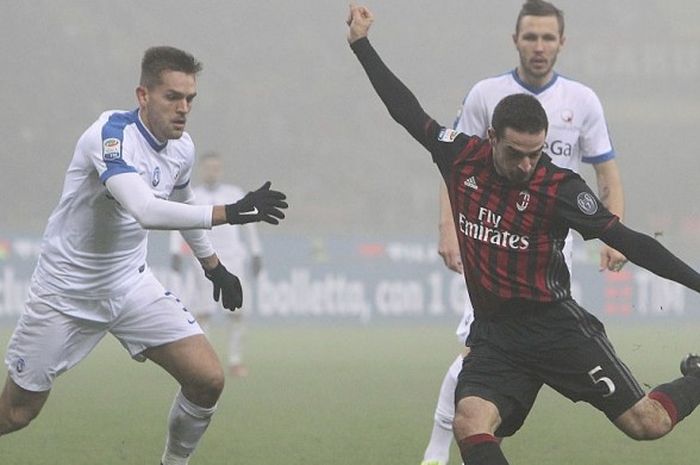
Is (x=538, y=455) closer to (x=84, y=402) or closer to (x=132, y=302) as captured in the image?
(x=132, y=302)

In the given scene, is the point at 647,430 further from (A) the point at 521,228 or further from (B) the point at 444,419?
(B) the point at 444,419

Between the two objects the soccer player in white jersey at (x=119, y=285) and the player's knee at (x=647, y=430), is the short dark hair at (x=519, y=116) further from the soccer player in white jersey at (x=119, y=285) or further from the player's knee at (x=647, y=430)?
the soccer player in white jersey at (x=119, y=285)

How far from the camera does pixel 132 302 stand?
675cm

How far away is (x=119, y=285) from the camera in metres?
6.75

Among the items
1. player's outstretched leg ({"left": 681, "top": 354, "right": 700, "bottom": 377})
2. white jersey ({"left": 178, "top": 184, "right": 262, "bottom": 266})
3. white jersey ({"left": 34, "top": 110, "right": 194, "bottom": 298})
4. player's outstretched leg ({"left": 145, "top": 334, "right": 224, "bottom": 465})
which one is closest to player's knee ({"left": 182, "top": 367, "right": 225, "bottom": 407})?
player's outstretched leg ({"left": 145, "top": 334, "right": 224, "bottom": 465})

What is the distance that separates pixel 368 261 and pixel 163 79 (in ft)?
51.6

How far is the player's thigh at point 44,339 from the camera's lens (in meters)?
6.62

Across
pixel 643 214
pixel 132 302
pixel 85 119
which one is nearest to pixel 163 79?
pixel 132 302

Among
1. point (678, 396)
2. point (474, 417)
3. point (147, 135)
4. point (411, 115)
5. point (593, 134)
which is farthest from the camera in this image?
point (593, 134)

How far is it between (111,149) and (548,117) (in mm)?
2310

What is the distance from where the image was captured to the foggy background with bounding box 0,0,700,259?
25.4 meters

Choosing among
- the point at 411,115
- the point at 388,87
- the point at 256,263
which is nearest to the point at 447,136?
the point at 411,115

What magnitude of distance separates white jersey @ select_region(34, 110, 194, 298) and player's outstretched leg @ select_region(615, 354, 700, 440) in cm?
234

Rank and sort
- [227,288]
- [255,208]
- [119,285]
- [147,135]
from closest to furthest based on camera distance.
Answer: [255,208] < [147,135] < [119,285] < [227,288]
